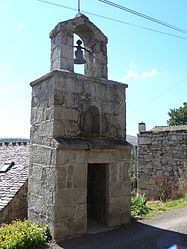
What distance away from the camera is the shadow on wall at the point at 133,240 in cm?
381

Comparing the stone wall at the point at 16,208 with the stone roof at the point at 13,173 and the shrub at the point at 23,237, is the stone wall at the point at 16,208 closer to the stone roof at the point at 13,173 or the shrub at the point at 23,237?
the stone roof at the point at 13,173

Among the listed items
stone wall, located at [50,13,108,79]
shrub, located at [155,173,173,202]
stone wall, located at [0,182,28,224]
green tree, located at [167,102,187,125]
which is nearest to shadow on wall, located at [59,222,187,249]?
stone wall, located at [50,13,108,79]

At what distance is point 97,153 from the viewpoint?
4.61 meters

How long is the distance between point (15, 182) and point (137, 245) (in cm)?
500

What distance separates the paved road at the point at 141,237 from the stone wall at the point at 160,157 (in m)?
5.06

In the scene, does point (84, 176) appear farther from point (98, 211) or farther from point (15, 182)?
point (15, 182)

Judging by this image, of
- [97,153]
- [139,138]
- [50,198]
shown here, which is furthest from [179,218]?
[139,138]

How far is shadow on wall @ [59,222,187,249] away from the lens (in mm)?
3807

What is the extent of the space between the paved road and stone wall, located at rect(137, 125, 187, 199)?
16.6 feet

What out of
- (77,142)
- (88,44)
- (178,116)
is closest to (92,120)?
(77,142)

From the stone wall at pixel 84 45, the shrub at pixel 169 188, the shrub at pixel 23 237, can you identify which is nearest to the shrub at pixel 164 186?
the shrub at pixel 169 188

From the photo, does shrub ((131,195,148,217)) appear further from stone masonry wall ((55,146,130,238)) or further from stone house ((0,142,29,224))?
stone house ((0,142,29,224))

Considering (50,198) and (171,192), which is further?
(171,192)

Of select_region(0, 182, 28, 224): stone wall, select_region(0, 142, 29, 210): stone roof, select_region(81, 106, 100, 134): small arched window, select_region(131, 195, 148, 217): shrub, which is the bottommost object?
select_region(0, 182, 28, 224): stone wall
